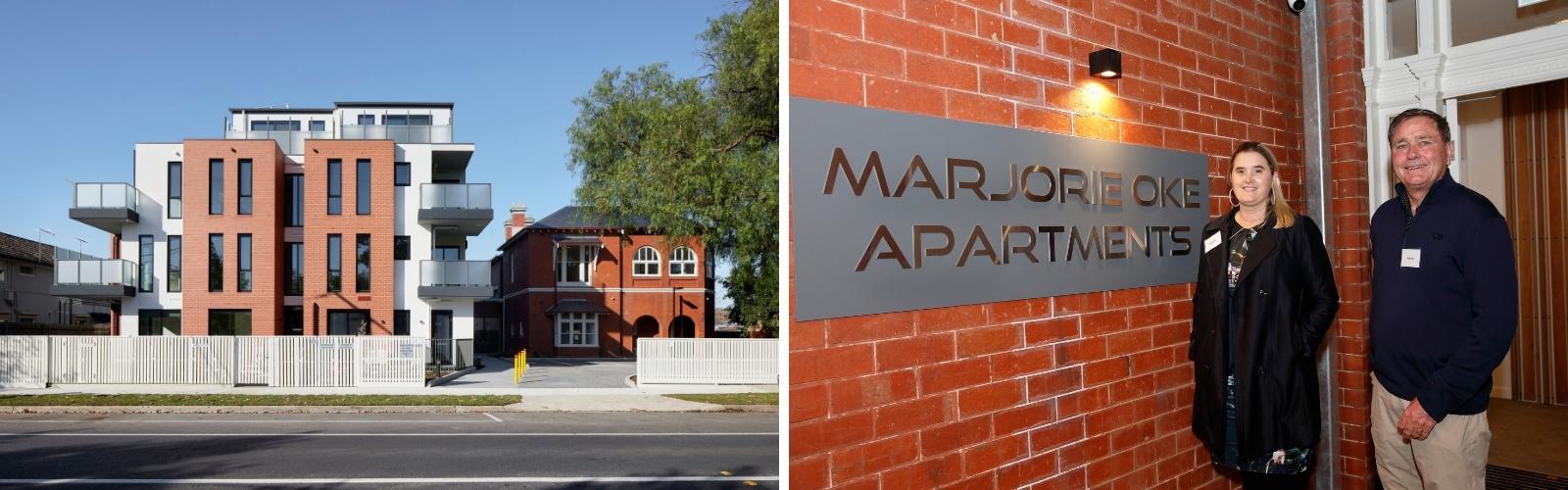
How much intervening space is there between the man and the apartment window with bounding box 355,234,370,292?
28.5 m

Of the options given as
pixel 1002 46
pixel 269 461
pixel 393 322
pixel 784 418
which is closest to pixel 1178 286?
pixel 1002 46

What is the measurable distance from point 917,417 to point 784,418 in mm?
544

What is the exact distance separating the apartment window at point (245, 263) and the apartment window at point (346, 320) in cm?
242

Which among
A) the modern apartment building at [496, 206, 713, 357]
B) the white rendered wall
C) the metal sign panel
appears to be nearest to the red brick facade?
the modern apartment building at [496, 206, 713, 357]

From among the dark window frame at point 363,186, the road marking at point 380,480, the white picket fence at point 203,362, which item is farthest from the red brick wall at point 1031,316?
the dark window frame at point 363,186

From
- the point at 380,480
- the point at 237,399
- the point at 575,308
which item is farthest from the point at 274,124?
the point at 380,480

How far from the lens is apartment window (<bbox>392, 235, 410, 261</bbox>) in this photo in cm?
2859

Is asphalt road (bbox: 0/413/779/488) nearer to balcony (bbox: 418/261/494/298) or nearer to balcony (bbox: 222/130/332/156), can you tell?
balcony (bbox: 418/261/494/298)

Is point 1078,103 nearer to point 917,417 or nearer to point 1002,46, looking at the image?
point 1002,46

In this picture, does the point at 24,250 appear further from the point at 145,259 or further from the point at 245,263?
the point at 245,263

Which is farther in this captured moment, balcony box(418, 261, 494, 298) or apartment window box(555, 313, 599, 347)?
apartment window box(555, 313, 599, 347)

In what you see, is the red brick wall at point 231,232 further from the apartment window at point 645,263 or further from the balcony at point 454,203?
the apartment window at point 645,263

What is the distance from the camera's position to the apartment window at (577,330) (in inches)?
1515

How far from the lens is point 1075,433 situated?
356 centimetres
